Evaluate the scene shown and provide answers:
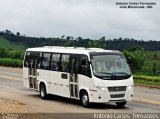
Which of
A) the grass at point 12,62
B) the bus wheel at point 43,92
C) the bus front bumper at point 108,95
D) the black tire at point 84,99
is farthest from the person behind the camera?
the grass at point 12,62

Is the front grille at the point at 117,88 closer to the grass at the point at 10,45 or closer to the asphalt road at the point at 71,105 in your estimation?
the asphalt road at the point at 71,105

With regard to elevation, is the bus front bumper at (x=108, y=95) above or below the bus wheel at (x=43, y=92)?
above

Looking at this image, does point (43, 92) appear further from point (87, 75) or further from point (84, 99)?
point (87, 75)

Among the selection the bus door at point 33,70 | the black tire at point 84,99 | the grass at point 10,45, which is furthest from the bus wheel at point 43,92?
the grass at point 10,45

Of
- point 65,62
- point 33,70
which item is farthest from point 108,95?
point 33,70

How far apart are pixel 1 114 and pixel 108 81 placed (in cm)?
516

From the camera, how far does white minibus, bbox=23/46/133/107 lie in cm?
2198

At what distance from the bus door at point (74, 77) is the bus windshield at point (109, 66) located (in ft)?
3.70

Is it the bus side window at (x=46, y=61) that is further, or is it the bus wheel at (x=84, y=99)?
the bus side window at (x=46, y=61)

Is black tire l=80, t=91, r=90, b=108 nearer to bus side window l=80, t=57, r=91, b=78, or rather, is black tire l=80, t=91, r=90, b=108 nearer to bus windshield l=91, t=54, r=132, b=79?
bus side window l=80, t=57, r=91, b=78

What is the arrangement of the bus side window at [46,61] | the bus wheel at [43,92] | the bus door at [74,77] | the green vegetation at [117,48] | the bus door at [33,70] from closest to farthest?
the bus door at [74,77]
the bus side window at [46,61]
the bus wheel at [43,92]
the bus door at [33,70]
the green vegetation at [117,48]

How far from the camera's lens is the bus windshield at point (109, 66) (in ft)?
72.7

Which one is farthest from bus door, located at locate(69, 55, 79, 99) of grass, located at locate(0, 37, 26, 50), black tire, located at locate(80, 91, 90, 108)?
grass, located at locate(0, 37, 26, 50)

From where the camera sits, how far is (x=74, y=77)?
23609 millimetres
